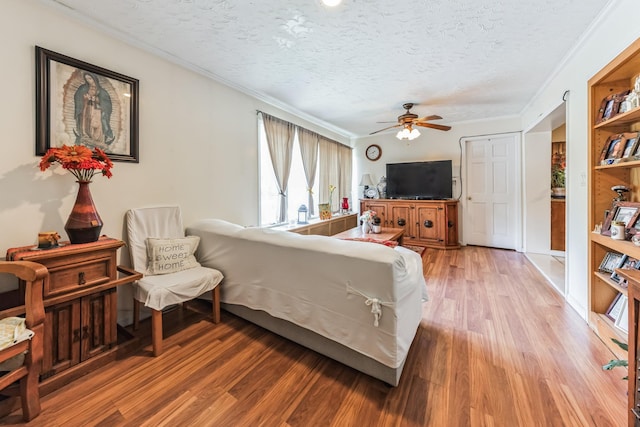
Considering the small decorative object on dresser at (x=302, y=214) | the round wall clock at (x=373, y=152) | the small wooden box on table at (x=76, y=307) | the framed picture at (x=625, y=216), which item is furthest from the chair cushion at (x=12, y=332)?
the round wall clock at (x=373, y=152)

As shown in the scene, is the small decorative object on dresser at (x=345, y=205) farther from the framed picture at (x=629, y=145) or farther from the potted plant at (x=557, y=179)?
the framed picture at (x=629, y=145)

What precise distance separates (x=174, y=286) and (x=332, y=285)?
3.77ft

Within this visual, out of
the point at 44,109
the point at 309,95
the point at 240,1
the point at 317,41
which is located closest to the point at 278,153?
the point at 309,95

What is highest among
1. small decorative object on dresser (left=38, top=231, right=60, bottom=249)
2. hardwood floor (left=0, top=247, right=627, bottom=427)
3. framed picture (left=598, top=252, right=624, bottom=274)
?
small decorative object on dresser (left=38, top=231, right=60, bottom=249)

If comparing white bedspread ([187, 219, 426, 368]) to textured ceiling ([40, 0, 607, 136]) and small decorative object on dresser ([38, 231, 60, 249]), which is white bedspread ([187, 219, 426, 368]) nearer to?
small decorative object on dresser ([38, 231, 60, 249])

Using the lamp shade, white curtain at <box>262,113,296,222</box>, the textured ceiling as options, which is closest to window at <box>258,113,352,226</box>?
white curtain at <box>262,113,296,222</box>

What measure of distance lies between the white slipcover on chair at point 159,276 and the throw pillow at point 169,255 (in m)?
0.02

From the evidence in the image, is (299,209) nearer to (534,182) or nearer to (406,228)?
(406,228)

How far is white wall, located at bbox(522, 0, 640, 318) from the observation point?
182 cm

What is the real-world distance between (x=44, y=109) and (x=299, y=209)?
297 centimetres

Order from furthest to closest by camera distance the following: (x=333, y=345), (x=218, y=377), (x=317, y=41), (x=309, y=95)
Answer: (x=309, y=95), (x=317, y=41), (x=333, y=345), (x=218, y=377)

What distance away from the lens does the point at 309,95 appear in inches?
136

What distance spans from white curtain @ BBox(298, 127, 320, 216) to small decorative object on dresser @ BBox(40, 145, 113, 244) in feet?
9.56

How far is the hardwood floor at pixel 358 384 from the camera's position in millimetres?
1295
